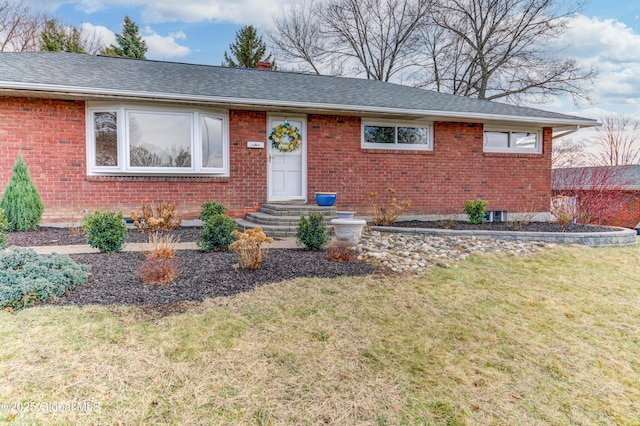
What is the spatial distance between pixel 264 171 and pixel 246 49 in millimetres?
17745

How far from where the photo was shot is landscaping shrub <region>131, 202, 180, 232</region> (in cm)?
738

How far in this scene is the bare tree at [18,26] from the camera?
18188mm

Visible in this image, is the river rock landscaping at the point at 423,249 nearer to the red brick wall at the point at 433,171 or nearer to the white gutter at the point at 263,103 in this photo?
the red brick wall at the point at 433,171

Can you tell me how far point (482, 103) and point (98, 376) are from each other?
11.3 metres

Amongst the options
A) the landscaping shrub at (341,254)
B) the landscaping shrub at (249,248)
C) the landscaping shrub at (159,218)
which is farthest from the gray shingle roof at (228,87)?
the landscaping shrub at (249,248)

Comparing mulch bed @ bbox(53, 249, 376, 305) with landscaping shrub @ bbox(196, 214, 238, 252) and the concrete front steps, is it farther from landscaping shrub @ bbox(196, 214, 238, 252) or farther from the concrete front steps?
the concrete front steps

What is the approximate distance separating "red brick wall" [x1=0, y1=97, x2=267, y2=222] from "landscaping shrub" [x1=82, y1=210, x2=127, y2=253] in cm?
294

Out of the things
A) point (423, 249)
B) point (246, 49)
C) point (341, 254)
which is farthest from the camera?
point (246, 49)

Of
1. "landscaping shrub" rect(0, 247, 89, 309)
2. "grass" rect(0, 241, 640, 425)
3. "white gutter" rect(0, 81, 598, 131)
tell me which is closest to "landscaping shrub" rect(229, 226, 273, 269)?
"grass" rect(0, 241, 640, 425)

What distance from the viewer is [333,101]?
873cm

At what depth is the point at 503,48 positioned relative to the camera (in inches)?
722

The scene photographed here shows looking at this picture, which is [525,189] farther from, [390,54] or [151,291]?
[390,54]

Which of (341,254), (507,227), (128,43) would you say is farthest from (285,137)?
(128,43)

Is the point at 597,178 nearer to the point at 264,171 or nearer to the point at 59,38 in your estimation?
the point at 264,171
